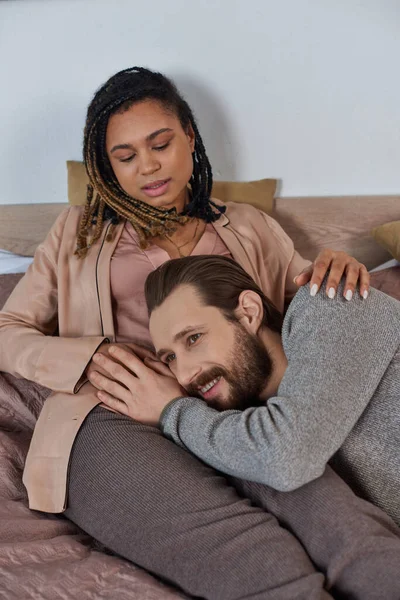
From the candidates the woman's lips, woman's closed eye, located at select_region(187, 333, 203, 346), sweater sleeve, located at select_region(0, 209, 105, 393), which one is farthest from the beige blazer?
woman's closed eye, located at select_region(187, 333, 203, 346)

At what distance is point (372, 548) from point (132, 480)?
44 centimetres

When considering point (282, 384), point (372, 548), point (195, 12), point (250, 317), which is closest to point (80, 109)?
point (195, 12)

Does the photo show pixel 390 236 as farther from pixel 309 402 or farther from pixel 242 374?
pixel 309 402

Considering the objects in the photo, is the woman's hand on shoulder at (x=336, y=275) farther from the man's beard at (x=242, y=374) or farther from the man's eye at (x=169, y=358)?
the man's eye at (x=169, y=358)

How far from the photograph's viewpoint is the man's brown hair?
1.33m

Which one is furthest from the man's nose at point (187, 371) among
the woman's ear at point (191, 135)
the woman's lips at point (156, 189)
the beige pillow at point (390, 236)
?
the beige pillow at point (390, 236)

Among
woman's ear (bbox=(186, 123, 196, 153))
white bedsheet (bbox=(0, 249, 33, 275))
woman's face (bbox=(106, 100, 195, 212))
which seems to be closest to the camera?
woman's face (bbox=(106, 100, 195, 212))

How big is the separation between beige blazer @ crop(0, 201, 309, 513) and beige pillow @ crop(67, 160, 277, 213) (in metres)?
0.17

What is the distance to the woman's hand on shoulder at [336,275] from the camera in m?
1.19

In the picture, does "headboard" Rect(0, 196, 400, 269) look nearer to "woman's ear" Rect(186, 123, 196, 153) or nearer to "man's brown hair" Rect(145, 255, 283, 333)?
"woman's ear" Rect(186, 123, 196, 153)

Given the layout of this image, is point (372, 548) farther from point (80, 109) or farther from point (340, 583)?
point (80, 109)

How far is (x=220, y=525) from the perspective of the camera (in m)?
1.06

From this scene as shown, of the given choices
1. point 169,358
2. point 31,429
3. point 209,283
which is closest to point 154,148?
point 209,283

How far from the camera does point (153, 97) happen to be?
1613 millimetres
